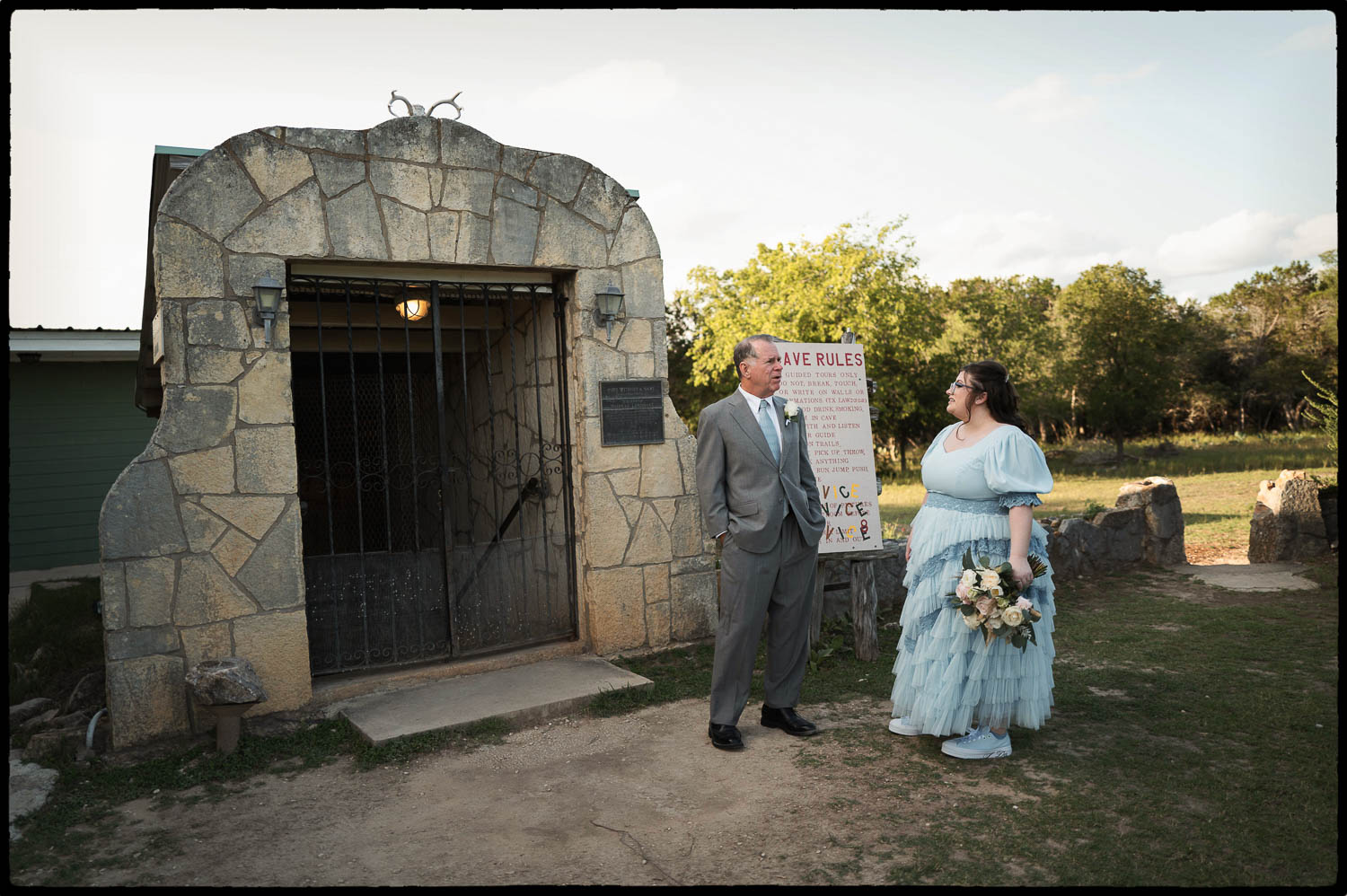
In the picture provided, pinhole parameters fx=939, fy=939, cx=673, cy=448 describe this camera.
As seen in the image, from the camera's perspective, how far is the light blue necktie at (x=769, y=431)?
15.0 feet

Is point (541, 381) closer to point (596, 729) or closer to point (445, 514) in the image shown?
point (445, 514)

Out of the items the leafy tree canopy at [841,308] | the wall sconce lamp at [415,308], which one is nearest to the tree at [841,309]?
the leafy tree canopy at [841,308]

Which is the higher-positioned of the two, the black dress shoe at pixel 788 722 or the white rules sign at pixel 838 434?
the white rules sign at pixel 838 434

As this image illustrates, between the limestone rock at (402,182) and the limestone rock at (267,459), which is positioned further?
the limestone rock at (402,182)

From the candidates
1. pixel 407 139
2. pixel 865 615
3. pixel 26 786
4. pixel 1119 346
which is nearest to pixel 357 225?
pixel 407 139

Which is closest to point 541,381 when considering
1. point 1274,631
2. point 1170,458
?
point 1274,631

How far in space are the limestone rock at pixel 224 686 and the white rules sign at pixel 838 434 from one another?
3272mm

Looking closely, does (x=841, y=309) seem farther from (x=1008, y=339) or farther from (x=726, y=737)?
(x=726, y=737)

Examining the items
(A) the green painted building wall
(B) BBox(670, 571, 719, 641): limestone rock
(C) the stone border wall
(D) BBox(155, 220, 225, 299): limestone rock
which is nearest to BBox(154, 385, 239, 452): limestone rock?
(D) BBox(155, 220, 225, 299): limestone rock

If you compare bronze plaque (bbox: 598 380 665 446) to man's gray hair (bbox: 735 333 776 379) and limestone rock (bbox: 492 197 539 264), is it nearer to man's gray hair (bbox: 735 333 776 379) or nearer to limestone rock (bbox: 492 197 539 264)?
limestone rock (bbox: 492 197 539 264)

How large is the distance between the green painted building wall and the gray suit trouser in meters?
8.92

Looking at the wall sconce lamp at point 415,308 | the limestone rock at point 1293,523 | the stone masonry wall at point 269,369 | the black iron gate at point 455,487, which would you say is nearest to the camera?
the stone masonry wall at point 269,369

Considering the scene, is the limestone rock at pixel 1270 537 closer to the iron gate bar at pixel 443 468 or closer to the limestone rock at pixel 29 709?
the iron gate bar at pixel 443 468

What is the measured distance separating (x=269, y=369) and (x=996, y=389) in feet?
12.2
